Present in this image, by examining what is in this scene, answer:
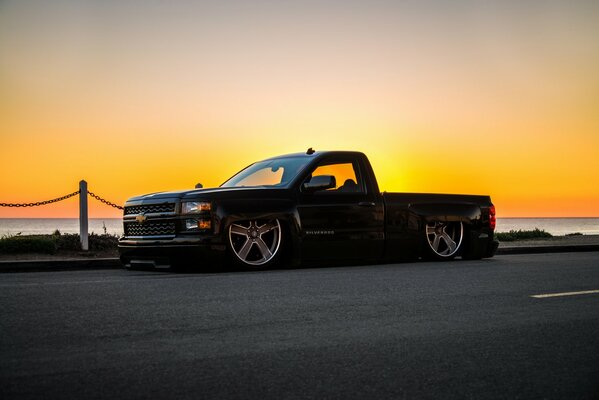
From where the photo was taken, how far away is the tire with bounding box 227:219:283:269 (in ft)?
37.0

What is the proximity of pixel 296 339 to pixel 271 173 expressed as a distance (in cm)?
705

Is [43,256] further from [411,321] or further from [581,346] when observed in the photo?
[581,346]

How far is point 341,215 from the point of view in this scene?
12.2m

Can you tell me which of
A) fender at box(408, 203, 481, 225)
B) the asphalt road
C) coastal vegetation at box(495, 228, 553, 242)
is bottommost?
the asphalt road

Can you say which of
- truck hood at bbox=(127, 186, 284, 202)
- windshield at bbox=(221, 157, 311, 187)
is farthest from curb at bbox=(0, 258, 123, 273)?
windshield at bbox=(221, 157, 311, 187)

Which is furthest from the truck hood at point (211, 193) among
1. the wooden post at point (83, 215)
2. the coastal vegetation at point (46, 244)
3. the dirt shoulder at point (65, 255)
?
the coastal vegetation at point (46, 244)

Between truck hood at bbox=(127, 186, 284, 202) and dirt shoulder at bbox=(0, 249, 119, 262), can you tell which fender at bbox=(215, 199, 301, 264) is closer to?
truck hood at bbox=(127, 186, 284, 202)

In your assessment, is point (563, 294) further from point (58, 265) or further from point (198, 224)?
point (58, 265)

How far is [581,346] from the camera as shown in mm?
5660

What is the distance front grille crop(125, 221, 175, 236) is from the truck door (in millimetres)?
1947

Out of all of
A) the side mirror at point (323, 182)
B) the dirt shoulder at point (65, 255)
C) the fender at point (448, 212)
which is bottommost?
the dirt shoulder at point (65, 255)

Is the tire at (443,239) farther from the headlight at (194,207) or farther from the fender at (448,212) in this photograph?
the headlight at (194,207)

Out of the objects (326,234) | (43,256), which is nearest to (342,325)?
(326,234)

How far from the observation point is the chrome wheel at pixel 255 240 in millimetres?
11352
